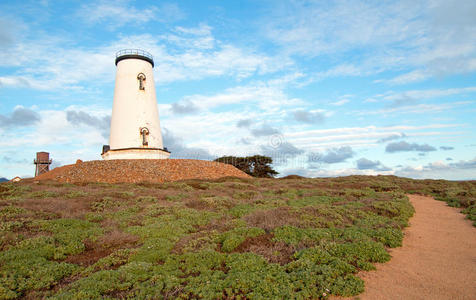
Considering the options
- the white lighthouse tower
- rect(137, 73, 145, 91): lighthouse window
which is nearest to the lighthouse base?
the white lighthouse tower

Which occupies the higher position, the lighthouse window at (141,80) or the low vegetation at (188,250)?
the lighthouse window at (141,80)

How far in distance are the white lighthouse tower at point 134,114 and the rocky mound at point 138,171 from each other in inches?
127

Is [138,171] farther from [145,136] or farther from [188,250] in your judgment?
[188,250]

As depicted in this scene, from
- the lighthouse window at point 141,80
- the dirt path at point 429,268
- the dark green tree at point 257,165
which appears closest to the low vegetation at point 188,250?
the dirt path at point 429,268

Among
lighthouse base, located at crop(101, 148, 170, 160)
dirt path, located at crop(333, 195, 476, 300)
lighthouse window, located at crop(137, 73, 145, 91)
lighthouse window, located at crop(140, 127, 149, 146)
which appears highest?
lighthouse window, located at crop(137, 73, 145, 91)

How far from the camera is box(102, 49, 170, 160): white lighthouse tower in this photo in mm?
36031

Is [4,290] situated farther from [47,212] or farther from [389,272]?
[389,272]

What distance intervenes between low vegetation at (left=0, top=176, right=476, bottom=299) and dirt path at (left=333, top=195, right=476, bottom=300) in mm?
398

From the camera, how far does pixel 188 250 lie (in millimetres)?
8422

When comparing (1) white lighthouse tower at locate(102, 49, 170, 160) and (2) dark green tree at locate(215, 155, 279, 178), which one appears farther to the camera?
(2) dark green tree at locate(215, 155, 279, 178)

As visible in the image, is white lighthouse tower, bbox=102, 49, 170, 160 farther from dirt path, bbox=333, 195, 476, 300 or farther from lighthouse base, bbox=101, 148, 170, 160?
dirt path, bbox=333, 195, 476, 300

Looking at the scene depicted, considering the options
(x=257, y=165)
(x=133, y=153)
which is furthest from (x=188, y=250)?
(x=257, y=165)

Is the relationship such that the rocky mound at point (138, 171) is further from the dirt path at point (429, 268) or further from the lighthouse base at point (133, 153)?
the dirt path at point (429, 268)

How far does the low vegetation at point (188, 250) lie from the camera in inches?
243
